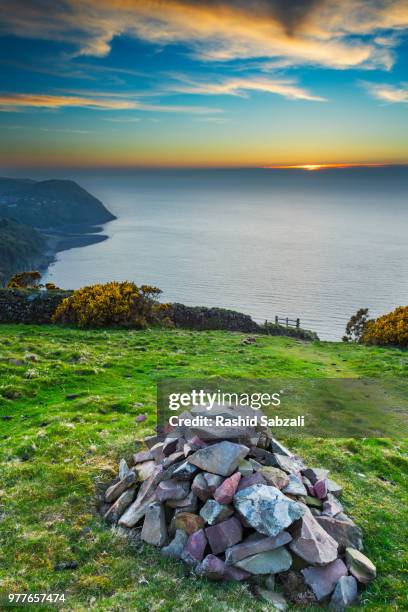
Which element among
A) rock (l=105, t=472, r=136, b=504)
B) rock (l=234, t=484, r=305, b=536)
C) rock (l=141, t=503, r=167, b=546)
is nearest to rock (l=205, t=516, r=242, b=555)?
rock (l=234, t=484, r=305, b=536)

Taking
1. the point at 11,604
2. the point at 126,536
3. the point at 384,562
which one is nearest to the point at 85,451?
the point at 126,536

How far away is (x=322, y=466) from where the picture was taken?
11.6m

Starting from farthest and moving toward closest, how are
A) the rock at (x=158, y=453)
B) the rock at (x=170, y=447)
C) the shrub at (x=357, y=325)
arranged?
the shrub at (x=357, y=325) → the rock at (x=158, y=453) → the rock at (x=170, y=447)

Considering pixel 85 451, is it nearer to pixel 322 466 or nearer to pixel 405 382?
pixel 322 466

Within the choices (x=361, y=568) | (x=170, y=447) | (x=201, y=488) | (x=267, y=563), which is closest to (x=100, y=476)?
(x=170, y=447)

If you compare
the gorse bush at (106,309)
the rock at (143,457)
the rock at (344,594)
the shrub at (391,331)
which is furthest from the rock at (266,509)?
the shrub at (391,331)

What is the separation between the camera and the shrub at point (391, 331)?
1300 inches

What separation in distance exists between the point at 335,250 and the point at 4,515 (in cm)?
19375

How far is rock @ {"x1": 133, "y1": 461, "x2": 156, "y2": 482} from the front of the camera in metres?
9.41

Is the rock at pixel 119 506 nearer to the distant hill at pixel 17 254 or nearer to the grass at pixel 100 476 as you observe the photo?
the grass at pixel 100 476

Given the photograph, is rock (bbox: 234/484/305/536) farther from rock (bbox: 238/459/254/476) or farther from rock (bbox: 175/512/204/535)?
rock (bbox: 175/512/204/535)

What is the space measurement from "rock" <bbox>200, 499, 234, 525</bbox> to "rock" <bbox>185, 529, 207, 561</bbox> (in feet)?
0.88

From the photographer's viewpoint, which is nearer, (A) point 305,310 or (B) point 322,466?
(B) point 322,466

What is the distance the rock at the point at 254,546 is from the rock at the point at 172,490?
4.51ft
